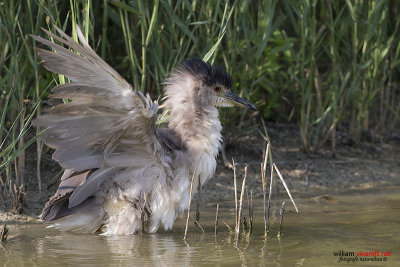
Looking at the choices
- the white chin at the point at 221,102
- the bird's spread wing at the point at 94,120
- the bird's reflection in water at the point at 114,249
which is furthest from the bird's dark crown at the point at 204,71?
the bird's reflection in water at the point at 114,249

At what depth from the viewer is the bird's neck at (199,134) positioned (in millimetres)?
5617

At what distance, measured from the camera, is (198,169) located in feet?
18.4

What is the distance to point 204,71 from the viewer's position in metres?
5.93

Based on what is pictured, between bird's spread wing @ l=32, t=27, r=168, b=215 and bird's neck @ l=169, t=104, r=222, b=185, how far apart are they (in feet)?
0.81

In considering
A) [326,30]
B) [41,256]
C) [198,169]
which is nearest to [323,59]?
[326,30]

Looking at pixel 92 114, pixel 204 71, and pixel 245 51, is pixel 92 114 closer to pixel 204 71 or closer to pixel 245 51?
pixel 204 71

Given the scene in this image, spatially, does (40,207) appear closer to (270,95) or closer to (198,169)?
(198,169)

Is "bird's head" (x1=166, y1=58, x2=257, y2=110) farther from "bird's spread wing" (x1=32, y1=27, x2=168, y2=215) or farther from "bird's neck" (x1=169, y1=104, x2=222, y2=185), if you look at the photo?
"bird's spread wing" (x1=32, y1=27, x2=168, y2=215)

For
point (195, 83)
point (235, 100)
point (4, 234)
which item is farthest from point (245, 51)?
point (4, 234)

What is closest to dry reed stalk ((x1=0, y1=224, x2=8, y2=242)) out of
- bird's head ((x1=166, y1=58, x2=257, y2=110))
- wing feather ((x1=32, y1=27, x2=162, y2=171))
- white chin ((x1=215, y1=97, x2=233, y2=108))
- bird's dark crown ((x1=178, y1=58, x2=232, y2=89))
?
wing feather ((x1=32, y1=27, x2=162, y2=171))

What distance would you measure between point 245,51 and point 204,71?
1.43 m

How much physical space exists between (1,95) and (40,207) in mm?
1030

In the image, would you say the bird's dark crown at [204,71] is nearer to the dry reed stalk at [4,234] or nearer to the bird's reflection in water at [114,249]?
the bird's reflection in water at [114,249]

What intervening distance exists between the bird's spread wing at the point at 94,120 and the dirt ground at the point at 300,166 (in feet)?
3.55
